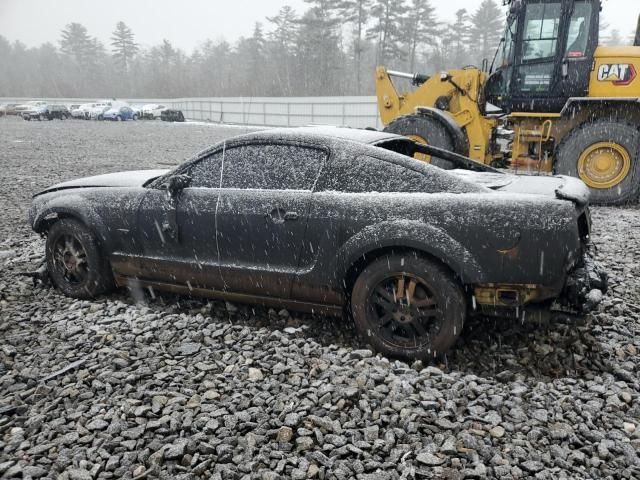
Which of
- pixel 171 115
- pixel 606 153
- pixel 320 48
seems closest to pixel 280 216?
pixel 606 153

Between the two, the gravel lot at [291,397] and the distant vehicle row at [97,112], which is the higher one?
the distant vehicle row at [97,112]

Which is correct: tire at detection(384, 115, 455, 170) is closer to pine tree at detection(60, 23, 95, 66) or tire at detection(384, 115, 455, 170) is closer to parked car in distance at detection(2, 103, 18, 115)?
parked car in distance at detection(2, 103, 18, 115)

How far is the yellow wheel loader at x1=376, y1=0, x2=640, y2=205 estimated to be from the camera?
808cm

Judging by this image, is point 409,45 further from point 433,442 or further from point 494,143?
point 433,442

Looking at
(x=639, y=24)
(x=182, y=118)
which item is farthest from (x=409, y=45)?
(x=639, y=24)

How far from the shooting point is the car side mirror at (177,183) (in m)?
3.90

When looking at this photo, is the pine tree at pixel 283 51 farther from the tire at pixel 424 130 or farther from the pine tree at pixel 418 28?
the tire at pixel 424 130

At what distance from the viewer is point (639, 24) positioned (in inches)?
366

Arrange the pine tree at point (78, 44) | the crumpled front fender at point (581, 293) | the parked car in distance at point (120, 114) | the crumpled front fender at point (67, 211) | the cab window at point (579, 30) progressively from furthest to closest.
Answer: the pine tree at point (78, 44) < the parked car in distance at point (120, 114) < the cab window at point (579, 30) < the crumpled front fender at point (67, 211) < the crumpled front fender at point (581, 293)

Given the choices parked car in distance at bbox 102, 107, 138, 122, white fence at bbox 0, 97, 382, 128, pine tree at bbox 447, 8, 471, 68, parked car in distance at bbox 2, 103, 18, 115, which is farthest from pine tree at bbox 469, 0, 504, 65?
parked car in distance at bbox 2, 103, 18, 115

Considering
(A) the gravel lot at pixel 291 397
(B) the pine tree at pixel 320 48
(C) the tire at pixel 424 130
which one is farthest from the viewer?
(B) the pine tree at pixel 320 48

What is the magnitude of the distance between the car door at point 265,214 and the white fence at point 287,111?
23.0m

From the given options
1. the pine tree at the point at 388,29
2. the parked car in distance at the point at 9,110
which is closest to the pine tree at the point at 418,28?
the pine tree at the point at 388,29

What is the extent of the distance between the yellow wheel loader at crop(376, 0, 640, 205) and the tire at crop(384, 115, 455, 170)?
2cm
